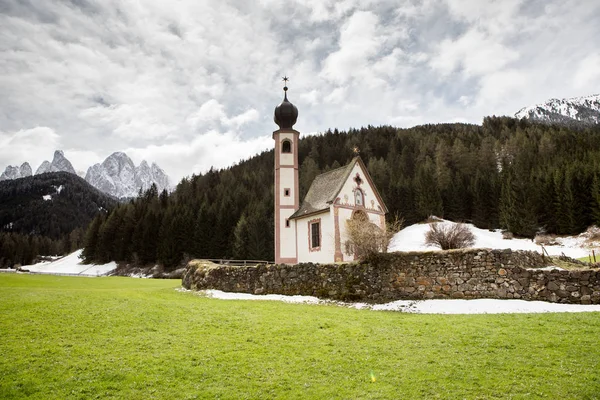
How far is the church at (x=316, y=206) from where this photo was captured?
31.8 m

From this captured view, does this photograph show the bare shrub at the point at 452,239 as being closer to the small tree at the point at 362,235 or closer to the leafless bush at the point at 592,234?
the small tree at the point at 362,235

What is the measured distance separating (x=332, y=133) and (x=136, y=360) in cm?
11431

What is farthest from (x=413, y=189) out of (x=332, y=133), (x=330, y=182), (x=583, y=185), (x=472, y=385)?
(x=472, y=385)

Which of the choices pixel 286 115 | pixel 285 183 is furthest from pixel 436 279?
pixel 286 115

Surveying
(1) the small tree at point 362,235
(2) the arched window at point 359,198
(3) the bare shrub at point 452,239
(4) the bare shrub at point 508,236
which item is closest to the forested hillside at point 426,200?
A: (4) the bare shrub at point 508,236

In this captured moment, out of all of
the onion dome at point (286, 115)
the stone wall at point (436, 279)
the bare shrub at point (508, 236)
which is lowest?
the stone wall at point (436, 279)

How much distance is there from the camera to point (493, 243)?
51.5 m

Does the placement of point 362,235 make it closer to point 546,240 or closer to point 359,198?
point 359,198

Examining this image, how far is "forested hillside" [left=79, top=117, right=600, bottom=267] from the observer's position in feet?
192

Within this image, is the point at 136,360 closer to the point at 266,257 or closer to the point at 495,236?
the point at 266,257

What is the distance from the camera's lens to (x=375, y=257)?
59.6 ft

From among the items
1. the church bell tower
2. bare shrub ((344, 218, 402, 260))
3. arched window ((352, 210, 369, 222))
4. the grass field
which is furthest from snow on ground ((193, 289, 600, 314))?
the church bell tower

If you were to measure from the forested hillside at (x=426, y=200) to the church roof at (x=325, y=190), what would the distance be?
92.9 feet

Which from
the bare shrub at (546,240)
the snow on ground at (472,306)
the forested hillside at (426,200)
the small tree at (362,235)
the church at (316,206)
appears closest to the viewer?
the snow on ground at (472,306)
